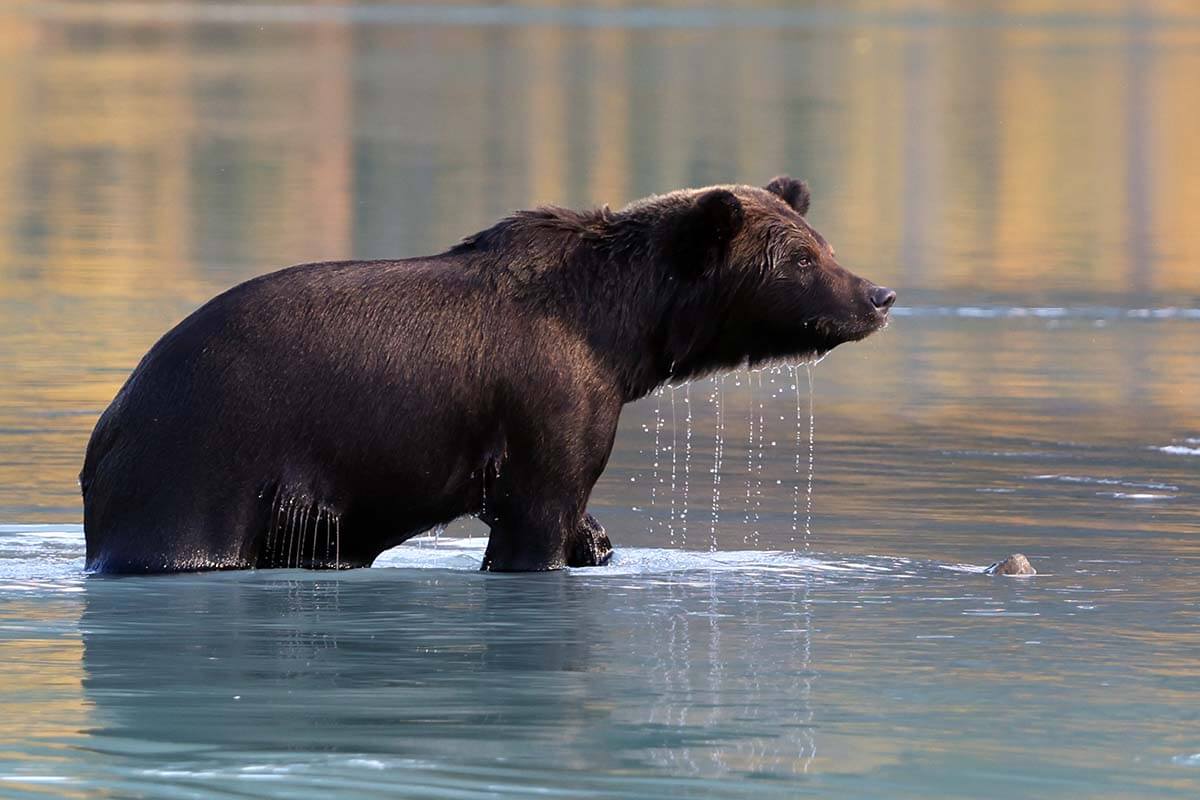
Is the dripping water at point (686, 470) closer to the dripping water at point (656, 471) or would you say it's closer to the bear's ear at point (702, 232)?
the dripping water at point (656, 471)

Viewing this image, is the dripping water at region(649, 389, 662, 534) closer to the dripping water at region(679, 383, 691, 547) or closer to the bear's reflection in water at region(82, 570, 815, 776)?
the dripping water at region(679, 383, 691, 547)

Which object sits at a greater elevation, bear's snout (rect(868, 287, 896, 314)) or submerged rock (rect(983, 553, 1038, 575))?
bear's snout (rect(868, 287, 896, 314))

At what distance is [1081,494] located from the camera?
12430mm

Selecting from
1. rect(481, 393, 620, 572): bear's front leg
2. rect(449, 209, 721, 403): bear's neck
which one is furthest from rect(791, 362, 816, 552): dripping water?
rect(481, 393, 620, 572): bear's front leg

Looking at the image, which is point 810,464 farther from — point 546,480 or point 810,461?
point 546,480

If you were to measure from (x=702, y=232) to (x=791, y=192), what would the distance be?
799 millimetres

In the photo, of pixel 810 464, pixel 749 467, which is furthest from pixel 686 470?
pixel 810 464

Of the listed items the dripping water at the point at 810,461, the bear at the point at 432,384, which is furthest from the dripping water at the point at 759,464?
the bear at the point at 432,384

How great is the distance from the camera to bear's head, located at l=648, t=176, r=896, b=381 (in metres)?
10.6

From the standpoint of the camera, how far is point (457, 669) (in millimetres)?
8484

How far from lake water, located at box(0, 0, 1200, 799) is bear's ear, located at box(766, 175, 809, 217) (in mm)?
1343

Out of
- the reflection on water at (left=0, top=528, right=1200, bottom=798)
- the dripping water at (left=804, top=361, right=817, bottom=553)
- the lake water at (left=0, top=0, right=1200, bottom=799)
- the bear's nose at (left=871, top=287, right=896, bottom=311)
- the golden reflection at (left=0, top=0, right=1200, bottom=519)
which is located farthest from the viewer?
the golden reflection at (left=0, top=0, right=1200, bottom=519)

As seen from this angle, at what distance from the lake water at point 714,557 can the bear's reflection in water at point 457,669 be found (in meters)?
0.02

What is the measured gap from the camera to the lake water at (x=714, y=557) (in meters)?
7.40
